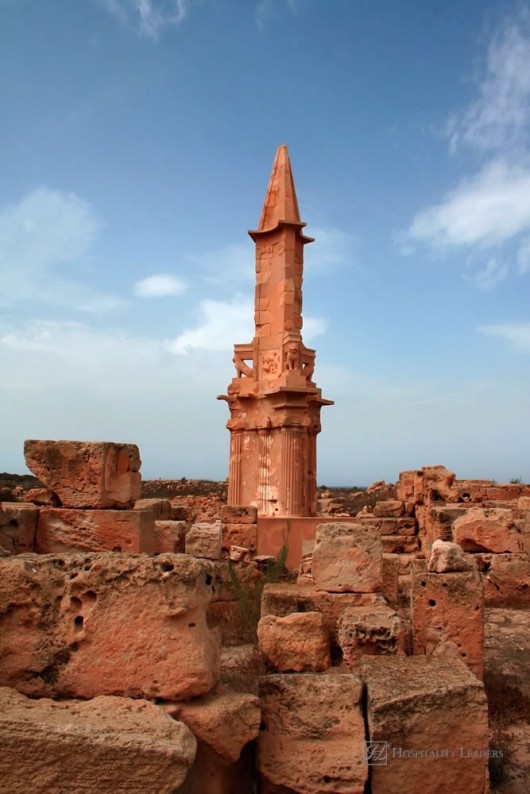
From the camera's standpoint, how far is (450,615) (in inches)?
183

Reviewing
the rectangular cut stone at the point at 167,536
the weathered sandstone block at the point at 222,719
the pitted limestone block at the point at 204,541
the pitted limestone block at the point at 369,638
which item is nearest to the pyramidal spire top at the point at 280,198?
the pitted limestone block at the point at 204,541

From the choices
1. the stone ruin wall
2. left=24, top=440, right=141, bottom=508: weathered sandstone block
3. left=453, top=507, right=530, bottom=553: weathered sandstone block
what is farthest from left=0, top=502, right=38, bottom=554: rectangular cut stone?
left=453, top=507, right=530, bottom=553: weathered sandstone block

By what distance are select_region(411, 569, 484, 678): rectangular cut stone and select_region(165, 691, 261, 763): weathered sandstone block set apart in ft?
7.74

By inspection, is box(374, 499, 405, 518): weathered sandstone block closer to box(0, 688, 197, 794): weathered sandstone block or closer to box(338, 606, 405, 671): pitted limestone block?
box(338, 606, 405, 671): pitted limestone block

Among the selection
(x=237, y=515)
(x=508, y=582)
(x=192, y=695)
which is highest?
(x=237, y=515)

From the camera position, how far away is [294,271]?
13016 millimetres

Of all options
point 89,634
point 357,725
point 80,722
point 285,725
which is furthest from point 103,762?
point 357,725

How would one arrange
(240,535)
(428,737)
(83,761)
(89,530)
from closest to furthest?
(83,761), (428,737), (89,530), (240,535)

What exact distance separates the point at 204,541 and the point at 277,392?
555cm

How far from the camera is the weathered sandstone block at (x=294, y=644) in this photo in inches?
152

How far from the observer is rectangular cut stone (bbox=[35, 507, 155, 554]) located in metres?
4.54

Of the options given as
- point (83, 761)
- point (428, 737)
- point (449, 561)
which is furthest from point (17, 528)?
point (449, 561)

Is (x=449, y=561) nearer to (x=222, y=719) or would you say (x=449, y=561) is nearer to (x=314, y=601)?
(x=314, y=601)

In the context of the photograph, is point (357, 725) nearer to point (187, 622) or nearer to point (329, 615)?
point (187, 622)
